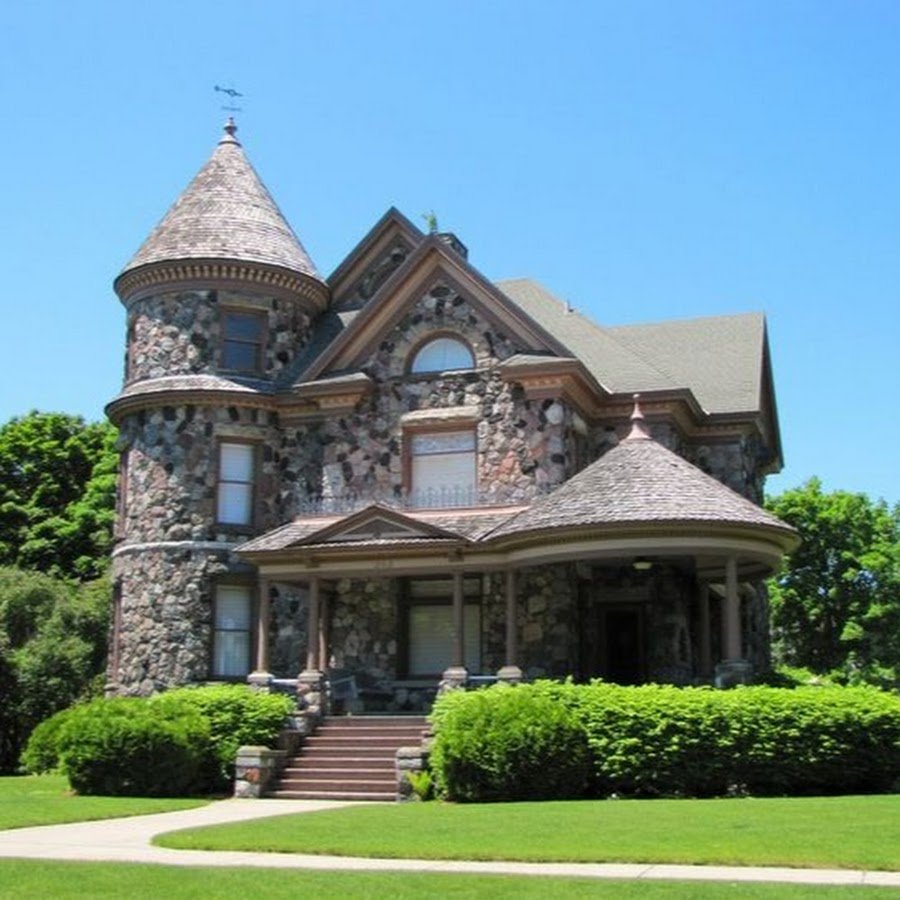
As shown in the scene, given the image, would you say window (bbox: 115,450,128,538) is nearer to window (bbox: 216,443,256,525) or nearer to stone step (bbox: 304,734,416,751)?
A: window (bbox: 216,443,256,525)

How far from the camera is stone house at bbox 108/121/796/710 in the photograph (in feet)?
88.3

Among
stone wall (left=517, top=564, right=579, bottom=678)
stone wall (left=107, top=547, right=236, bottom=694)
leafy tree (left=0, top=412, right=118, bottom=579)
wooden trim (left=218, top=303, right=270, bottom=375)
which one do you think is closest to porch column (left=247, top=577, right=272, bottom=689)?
stone wall (left=107, top=547, right=236, bottom=694)

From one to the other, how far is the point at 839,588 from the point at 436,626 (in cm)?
2491

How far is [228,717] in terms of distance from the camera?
2417 centimetres

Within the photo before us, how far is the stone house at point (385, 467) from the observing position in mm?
26906

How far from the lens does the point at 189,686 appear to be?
2912 cm

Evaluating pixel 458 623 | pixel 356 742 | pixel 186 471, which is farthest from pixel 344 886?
pixel 186 471

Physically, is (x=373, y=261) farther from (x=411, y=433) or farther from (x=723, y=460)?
(x=723, y=460)

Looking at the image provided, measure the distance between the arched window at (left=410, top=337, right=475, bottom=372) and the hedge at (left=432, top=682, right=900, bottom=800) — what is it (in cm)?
1050

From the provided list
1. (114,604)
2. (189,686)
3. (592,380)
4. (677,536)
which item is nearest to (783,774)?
(677,536)

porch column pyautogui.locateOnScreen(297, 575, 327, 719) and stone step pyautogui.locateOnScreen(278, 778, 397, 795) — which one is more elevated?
porch column pyautogui.locateOnScreen(297, 575, 327, 719)

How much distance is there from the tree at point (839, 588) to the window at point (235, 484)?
24.5 metres

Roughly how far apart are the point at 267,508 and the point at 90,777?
9.59 m

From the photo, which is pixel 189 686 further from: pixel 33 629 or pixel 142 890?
pixel 142 890
